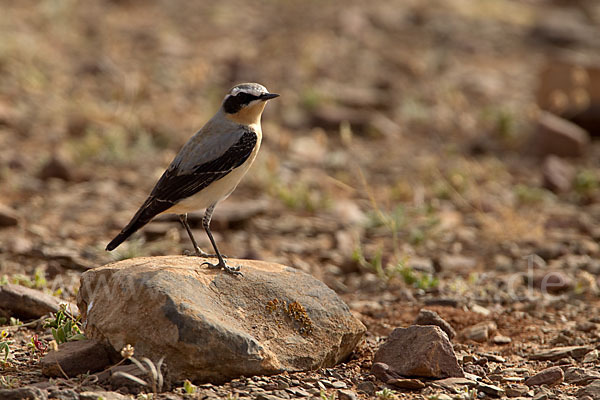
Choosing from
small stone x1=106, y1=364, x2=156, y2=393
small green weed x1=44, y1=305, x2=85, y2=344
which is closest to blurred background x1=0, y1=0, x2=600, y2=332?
small green weed x1=44, y1=305, x2=85, y2=344

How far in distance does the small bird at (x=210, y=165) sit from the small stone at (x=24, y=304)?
2.09ft

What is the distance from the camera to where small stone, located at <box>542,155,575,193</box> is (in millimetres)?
10391

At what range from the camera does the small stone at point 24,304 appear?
5.87 meters

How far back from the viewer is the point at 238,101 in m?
6.46

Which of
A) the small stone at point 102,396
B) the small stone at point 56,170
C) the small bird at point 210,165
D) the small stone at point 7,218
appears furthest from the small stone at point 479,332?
the small stone at point 56,170

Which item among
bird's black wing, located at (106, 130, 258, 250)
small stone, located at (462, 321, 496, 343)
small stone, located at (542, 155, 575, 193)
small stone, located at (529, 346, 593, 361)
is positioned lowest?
small stone, located at (542, 155, 575, 193)

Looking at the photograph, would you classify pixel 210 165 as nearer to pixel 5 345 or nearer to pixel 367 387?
pixel 5 345

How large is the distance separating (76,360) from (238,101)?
254 centimetres

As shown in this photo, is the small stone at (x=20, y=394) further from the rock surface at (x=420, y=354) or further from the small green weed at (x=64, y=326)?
the rock surface at (x=420, y=354)

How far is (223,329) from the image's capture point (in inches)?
188

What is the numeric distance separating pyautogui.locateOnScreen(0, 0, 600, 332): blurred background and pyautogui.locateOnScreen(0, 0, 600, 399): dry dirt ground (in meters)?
0.04

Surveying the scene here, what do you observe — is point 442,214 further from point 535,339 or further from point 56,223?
point 56,223

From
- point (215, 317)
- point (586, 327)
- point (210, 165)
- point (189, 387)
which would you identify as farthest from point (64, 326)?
point (586, 327)

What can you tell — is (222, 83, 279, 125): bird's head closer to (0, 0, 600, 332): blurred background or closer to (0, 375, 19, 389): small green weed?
(0, 0, 600, 332): blurred background
